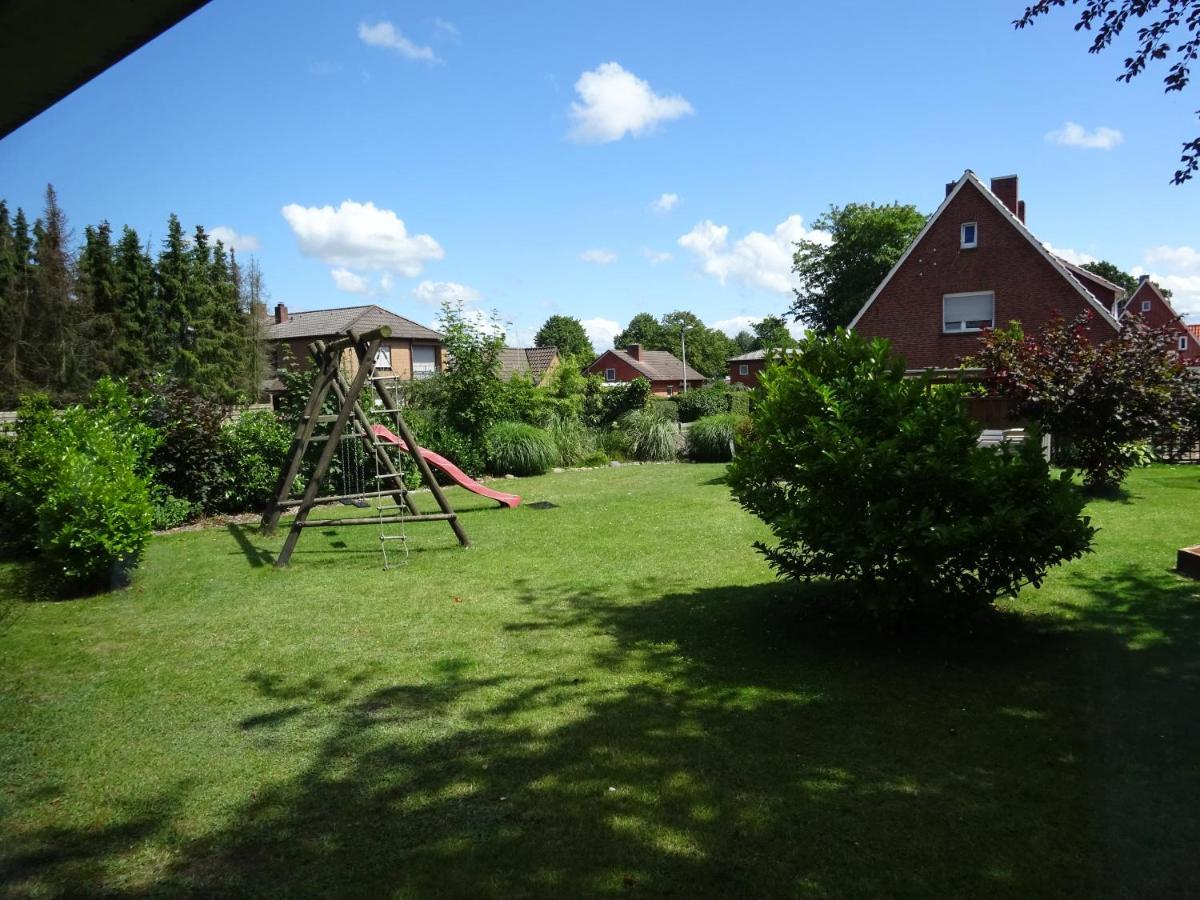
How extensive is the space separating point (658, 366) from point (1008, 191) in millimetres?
43444

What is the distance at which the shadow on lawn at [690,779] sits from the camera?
119 inches

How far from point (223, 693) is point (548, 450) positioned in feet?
45.4

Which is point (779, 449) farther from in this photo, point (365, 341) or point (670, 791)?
point (365, 341)

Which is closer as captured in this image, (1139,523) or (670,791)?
(670,791)

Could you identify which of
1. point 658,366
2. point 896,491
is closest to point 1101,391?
point 896,491

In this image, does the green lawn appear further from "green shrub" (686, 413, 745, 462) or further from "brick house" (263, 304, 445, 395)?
"brick house" (263, 304, 445, 395)

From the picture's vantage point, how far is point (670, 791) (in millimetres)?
3637

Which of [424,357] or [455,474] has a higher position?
[424,357]

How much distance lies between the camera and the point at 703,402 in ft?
86.7

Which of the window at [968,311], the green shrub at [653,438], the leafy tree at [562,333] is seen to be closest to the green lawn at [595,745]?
the green shrub at [653,438]

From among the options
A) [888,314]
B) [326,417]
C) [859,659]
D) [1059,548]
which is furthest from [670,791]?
[888,314]

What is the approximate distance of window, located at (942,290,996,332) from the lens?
25484 mm

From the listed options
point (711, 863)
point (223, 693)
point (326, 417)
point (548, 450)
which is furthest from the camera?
point (548, 450)

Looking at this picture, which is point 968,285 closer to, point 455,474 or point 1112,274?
point 455,474
